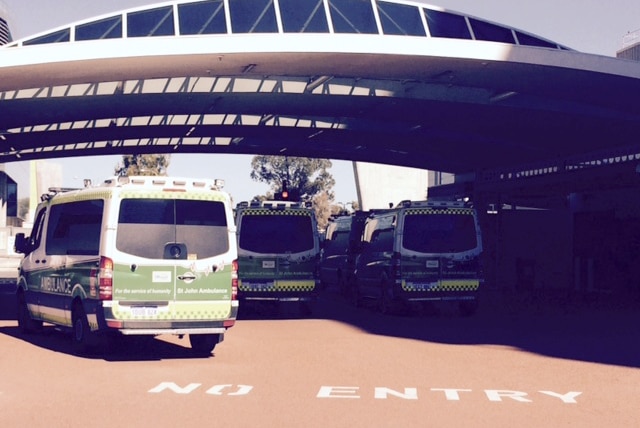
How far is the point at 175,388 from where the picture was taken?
1172 cm

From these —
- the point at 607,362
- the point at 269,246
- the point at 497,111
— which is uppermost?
the point at 497,111

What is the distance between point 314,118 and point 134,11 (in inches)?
428

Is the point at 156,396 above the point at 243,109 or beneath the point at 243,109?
beneath

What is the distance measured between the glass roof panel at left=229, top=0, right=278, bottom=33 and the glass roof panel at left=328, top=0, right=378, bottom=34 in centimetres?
160

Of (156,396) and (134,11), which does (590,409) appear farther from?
Result: (134,11)

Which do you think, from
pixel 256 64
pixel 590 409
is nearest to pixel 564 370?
pixel 590 409

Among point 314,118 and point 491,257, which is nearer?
point 314,118

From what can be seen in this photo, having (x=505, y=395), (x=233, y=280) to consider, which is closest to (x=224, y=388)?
(x=505, y=395)

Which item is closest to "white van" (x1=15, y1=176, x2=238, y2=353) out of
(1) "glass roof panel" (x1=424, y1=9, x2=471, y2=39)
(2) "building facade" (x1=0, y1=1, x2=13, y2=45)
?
(1) "glass roof panel" (x1=424, y1=9, x2=471, y2=39)

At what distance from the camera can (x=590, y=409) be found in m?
10.5

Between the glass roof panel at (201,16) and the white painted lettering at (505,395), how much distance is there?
15098mm

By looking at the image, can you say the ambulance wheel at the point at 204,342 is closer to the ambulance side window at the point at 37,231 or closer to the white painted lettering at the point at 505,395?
the ambulance side window at the point at 37,231

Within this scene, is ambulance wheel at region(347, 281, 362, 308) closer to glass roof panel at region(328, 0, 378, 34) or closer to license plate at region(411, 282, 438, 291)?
license plate at region(411, 282, 438, 291)

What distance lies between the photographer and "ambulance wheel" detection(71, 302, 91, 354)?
599 inches
